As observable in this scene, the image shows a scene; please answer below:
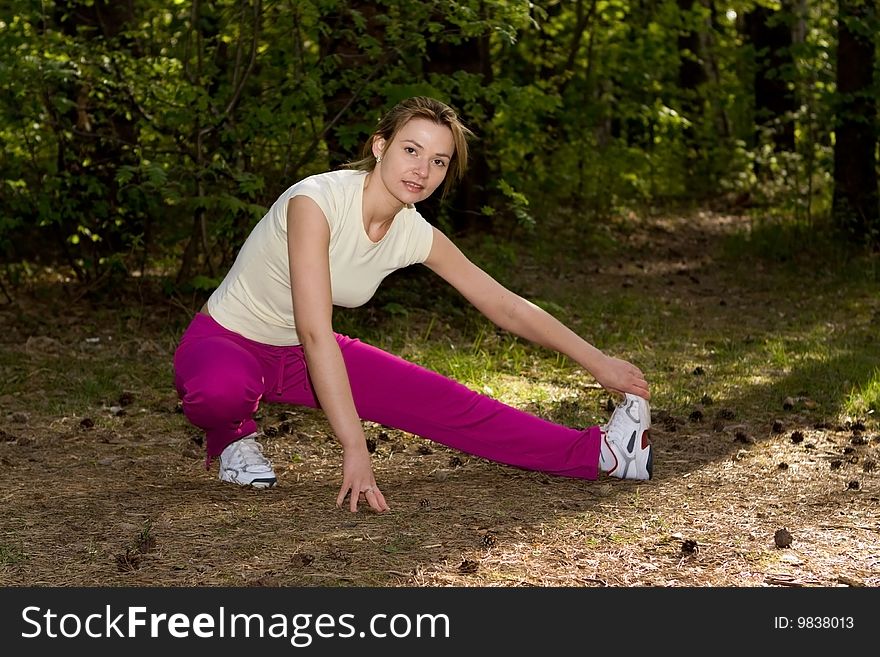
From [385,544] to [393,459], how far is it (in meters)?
1.34

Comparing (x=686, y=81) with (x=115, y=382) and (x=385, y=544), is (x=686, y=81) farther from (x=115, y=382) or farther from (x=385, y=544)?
(x=385, y=544)

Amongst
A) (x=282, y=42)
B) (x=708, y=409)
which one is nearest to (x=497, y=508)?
(x=708, y=409)

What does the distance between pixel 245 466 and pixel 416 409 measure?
28.4 inches

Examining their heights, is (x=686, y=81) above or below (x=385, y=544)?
above

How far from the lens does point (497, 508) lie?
436cm

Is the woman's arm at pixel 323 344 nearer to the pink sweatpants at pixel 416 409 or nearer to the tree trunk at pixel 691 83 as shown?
the pink sweatpants at pixel 416 409

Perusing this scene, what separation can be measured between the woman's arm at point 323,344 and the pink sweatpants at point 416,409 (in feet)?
1.94

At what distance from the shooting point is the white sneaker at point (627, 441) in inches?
183

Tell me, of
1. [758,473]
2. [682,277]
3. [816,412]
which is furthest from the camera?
[682,277]

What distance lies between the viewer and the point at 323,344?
12.9ft

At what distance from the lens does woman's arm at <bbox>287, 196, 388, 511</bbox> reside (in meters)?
3.91

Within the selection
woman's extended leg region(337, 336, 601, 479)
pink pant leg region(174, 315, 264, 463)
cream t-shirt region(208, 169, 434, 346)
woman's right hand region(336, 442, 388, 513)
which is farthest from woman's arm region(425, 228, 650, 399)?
woman's right hand region(336, 442, 388, 513)

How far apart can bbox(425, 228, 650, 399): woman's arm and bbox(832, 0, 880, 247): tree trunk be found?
24.1 ft

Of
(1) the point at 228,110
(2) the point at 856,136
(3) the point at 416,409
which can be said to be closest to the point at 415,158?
(3) the point at 416,409
